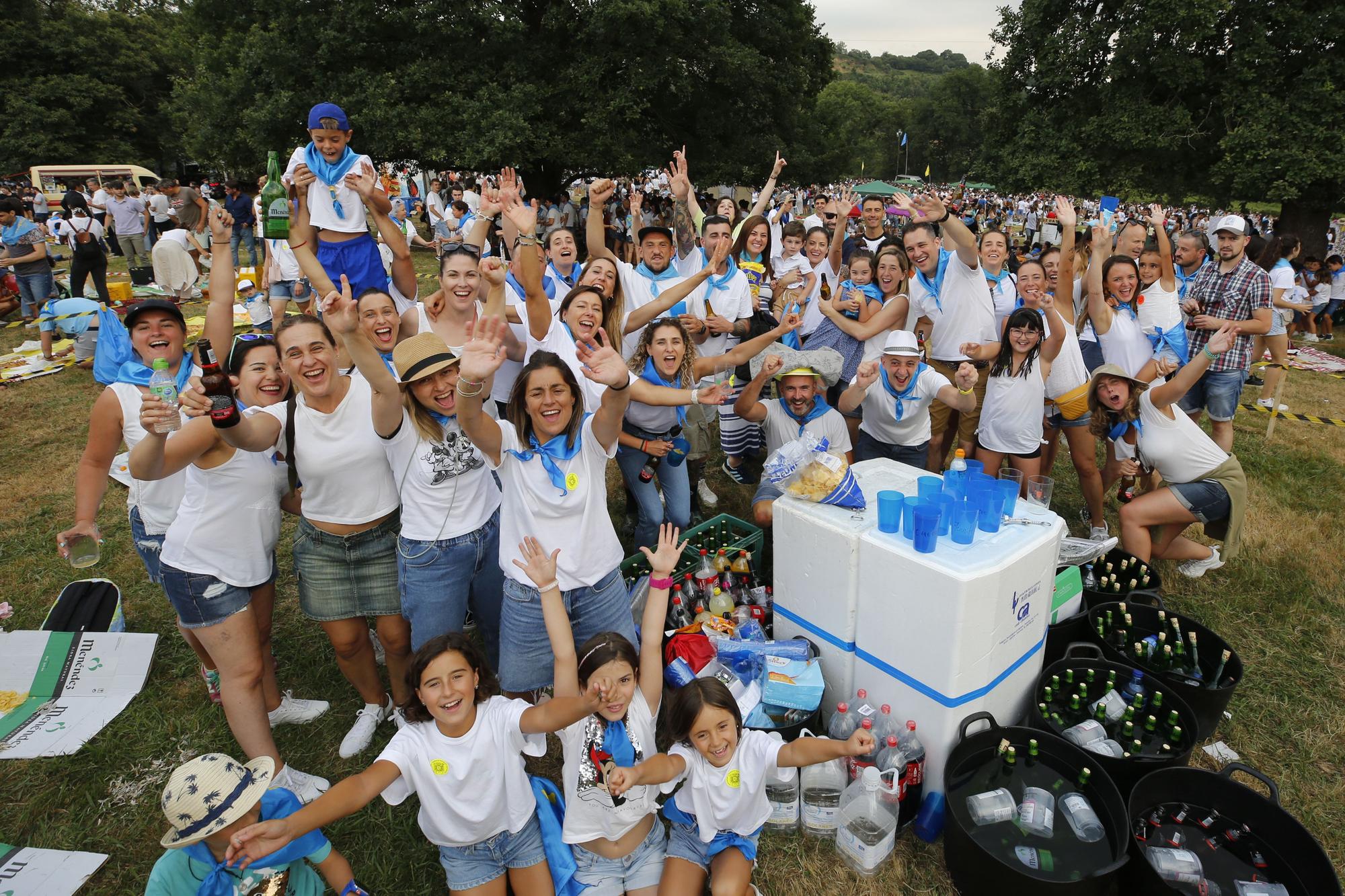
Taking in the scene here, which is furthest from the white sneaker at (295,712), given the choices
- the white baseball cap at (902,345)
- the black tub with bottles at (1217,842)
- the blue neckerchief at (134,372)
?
the white baseball cap at (902,345)

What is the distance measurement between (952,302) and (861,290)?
70 cm

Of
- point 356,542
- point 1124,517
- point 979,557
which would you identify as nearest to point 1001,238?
point 1124,517

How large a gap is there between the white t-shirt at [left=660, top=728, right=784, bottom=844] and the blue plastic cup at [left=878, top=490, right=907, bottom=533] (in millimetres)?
1032

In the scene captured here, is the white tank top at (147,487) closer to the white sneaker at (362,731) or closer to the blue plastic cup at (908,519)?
the white sneaker at (362,731)

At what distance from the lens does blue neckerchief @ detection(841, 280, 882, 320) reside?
17.1 ft

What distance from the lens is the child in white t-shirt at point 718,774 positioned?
2576mm

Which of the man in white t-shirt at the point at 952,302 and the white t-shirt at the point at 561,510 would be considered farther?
the man in white t-shirt at the point at 952,302

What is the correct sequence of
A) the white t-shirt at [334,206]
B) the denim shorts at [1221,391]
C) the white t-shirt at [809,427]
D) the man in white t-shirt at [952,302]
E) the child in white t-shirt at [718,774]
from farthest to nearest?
the denim shorts at [1221,391] < the man in white t-shirt at [952,302] < the white t-shirt at [334,206] < the white t-shirt at [809,427] < the child in white t-shirt at [718,774]

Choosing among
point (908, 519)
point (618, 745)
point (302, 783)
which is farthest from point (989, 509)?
point (302, 783)

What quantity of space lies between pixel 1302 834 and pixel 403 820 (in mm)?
3529

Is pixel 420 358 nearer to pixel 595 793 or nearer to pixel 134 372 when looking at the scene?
pixel 134 372

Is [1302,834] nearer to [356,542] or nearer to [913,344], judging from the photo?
[913,344]

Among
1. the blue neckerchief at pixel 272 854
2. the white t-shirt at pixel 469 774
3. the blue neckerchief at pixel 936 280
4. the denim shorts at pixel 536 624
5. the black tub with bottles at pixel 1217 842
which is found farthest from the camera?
the blue neckerchief at pixel 936 280

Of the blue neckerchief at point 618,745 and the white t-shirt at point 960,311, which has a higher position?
the white t-shirt at point 960,311
